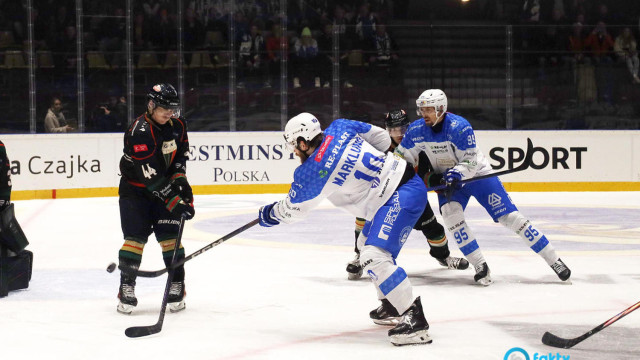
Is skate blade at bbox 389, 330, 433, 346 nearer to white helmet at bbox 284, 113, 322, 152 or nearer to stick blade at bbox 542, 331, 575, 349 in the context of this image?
stick blade at bbox 542, 331, 575, 349

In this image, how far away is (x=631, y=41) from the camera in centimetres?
1366

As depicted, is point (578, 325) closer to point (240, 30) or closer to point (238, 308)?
point (238, 308)

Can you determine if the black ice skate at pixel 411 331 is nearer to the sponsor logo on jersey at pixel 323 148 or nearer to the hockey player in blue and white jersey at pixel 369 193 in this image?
the hockey player in blue and white jersey at pixel 369 193

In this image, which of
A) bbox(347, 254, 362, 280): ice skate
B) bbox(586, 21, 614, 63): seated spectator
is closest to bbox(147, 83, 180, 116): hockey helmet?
bbox(347, 254, 362, 280): ice skate

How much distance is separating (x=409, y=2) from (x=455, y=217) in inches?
344

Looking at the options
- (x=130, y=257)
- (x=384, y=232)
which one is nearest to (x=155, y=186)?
(x=130, y=257)

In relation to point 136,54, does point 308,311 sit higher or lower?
lower

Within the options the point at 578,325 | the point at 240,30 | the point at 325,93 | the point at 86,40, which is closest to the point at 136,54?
the point at 86,40

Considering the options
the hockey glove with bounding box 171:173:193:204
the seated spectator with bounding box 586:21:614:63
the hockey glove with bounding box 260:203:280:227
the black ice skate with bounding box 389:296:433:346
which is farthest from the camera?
the seated spectator with bounding box 586:21:614:63

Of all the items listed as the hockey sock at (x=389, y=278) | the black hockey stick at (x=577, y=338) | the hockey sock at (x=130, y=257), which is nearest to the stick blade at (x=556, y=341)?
the black hockey stick at (x=577, y=338)

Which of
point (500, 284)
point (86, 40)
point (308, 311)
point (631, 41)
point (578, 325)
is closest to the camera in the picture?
point (578, 325)

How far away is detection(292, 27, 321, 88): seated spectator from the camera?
13.1 m

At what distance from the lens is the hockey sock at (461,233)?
5.90 metres

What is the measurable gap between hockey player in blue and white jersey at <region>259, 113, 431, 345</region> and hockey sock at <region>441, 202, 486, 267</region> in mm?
1580
